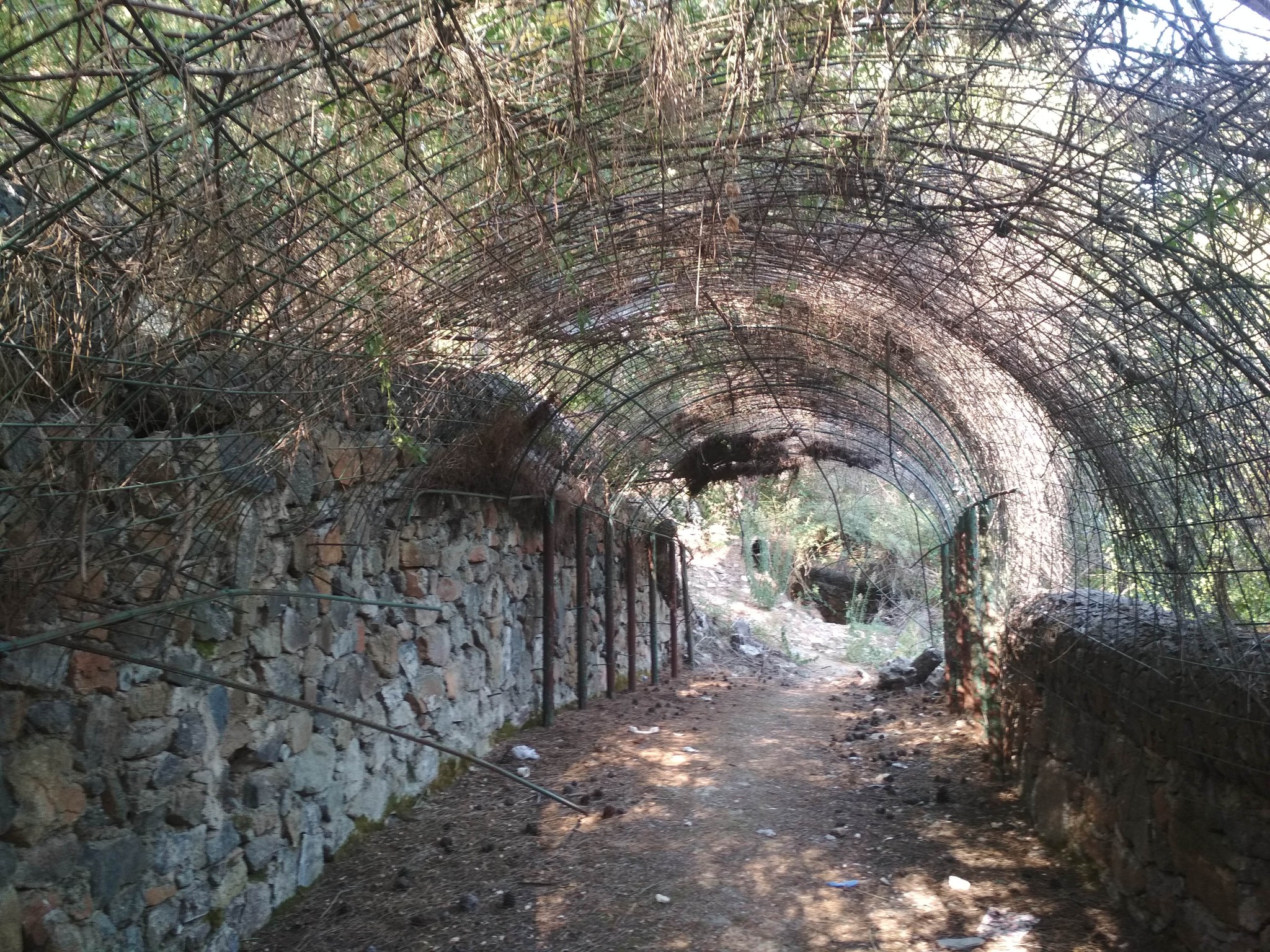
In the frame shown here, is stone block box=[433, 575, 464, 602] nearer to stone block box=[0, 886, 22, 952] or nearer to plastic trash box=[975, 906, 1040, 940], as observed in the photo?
stone block box=[0, 886, 22, 952]

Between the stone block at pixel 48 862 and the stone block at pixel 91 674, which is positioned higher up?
the stone block at pixel 91 674

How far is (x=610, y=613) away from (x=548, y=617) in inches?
69.4

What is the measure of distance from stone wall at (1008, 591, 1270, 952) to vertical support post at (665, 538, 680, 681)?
21.2 feet

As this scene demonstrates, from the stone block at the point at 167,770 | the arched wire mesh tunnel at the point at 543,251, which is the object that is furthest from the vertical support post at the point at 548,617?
the stone block at the point at 167,770

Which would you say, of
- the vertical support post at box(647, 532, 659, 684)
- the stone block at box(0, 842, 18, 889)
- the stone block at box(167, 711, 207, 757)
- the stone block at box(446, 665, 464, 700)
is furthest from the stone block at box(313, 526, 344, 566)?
the vertical support post at box(647, 532, 659, 684)

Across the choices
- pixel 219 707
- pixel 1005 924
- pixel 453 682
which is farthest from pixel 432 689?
pixel 1005 924

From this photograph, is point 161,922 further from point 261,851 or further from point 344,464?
point 344,464

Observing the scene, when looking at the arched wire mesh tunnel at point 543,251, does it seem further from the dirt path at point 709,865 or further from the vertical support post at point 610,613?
the vertical support post at point 610,613

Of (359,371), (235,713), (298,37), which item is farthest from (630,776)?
(298,37)

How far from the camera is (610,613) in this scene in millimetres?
8961

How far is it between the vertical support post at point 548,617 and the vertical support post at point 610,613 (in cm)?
140

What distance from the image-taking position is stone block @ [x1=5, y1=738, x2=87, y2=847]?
8.04 feet

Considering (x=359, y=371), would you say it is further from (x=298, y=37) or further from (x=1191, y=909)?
(x=1191, y=909)

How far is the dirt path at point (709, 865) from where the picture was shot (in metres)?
3.59
